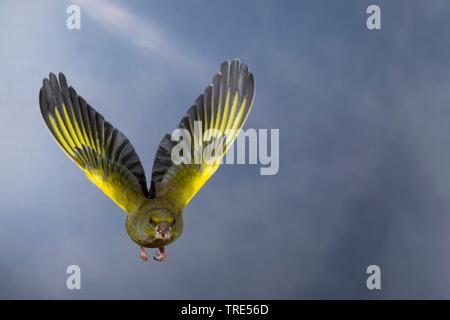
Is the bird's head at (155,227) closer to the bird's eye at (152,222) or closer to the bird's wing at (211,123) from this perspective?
the bird's eye at (152,222)

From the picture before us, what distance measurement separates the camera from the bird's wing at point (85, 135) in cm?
277

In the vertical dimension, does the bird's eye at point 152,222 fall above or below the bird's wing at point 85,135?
below

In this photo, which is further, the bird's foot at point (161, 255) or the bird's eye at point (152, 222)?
the bird's foot at point (161, 255)

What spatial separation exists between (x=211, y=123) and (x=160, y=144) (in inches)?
11.1

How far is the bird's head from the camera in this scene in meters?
2.42

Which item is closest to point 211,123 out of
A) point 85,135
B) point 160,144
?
point 160,144

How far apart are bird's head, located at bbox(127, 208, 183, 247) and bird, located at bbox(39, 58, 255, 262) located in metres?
0.07

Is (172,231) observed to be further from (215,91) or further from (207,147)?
(215,91)

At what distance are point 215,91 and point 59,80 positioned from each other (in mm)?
767

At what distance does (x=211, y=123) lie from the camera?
114 inches

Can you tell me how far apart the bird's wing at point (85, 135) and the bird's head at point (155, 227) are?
30cm

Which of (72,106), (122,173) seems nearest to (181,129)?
(122,173)

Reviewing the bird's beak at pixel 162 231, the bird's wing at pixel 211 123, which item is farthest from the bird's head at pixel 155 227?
the bird's wing at pixel 211 123

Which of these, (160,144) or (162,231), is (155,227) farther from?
(160,144)
